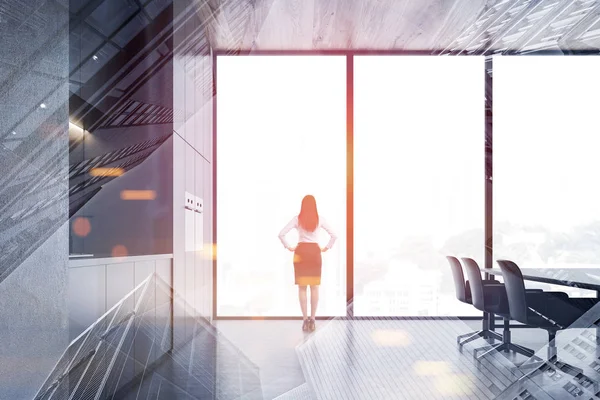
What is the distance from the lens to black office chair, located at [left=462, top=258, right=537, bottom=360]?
400 cm

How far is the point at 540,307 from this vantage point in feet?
11.6

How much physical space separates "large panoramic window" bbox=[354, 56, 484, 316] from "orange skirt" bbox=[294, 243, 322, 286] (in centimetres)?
59

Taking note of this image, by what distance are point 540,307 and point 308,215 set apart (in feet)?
8.19

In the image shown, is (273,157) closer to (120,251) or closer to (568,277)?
(120,251)

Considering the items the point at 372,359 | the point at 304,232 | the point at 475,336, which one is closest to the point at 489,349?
the point at 475,336

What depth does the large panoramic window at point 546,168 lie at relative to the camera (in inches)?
222

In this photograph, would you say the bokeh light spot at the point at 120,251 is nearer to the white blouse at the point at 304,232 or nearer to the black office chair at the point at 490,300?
the white blouse at the point at 304,232

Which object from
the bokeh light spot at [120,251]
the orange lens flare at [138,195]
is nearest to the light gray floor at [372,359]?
the bokeh light spot at [120,251]

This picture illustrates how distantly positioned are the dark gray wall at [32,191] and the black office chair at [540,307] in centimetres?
291

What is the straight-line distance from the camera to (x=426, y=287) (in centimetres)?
564

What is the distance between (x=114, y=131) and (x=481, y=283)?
306cm

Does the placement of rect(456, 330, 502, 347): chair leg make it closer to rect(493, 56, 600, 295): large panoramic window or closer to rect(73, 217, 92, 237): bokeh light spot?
rect(493, 56, 600, 295): large panoramic window

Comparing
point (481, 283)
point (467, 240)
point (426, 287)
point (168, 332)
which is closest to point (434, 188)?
point (467, 240)

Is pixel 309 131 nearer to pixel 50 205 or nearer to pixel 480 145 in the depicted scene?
pixel 480 145
